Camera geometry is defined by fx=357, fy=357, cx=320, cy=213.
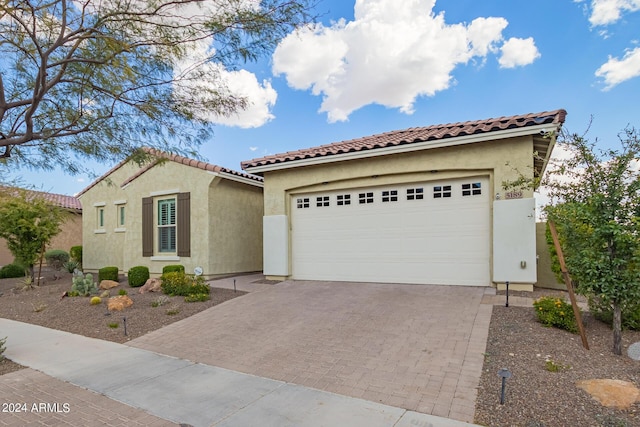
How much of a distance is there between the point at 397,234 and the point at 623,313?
5.15 metres

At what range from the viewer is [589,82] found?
8992 millimetres

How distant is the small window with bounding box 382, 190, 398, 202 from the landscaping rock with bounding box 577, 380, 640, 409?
6474 millimetres

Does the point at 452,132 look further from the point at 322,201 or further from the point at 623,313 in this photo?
the point at 623,313

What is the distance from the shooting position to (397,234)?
32.6 feet

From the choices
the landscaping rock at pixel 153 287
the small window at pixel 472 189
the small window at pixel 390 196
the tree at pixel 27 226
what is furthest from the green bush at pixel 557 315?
the tree at pixel 27 226

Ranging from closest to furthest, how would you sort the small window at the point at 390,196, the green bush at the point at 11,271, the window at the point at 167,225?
1. the small window at the point at 390,196
2. the window at the point at 167,225
3. the green bush at the point at 11,271

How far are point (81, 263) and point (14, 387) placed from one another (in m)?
16.4

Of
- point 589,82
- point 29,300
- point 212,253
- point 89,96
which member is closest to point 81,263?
Result: point 29,300

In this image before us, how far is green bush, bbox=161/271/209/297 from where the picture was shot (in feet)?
31.8

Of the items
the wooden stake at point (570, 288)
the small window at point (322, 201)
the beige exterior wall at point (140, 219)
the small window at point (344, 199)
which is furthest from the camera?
the beige exterior wall at point (140, 219)

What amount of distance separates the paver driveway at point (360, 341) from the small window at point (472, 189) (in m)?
2.38

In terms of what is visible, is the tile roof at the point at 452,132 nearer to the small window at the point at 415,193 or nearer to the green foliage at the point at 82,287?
the small window at the point at 415,193

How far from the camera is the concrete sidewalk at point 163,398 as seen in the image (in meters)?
3.62

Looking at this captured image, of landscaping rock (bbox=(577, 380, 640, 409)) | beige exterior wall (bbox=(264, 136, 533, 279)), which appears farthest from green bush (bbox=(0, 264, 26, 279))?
landscaping rock (bbox=(577, 380, 640, 409))
